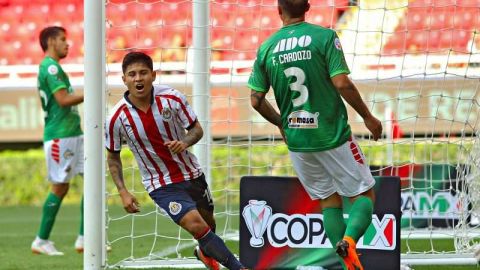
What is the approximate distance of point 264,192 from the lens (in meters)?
6.34

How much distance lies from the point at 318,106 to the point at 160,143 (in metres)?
0.99

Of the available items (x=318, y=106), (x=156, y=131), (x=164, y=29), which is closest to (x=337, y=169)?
(x=318, y=106)

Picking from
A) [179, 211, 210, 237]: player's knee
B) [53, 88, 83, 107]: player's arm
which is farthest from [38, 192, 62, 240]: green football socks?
[179, 211, 210, 237]: player's knee

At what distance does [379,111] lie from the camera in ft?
43.8

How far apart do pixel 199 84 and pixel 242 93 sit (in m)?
4.84

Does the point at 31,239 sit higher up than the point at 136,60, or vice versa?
the point at 136,60

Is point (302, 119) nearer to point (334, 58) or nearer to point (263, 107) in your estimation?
point (263, 107)

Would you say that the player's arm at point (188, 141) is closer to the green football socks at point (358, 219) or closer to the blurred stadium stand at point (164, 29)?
the green football socks at point (358, 219)

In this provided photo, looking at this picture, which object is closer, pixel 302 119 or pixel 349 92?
pixel 349 92

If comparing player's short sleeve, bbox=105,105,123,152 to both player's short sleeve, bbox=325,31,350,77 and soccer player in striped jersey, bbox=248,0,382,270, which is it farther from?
player's short sleeve, bbox=325,31,350,77

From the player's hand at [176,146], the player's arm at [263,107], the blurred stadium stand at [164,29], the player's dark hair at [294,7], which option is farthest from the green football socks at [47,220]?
the blurred stadium stand at [164,29]

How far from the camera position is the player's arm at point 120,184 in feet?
18.2

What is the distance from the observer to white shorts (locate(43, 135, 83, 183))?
8.30 metres

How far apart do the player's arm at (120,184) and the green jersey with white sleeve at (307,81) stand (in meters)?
0.94
